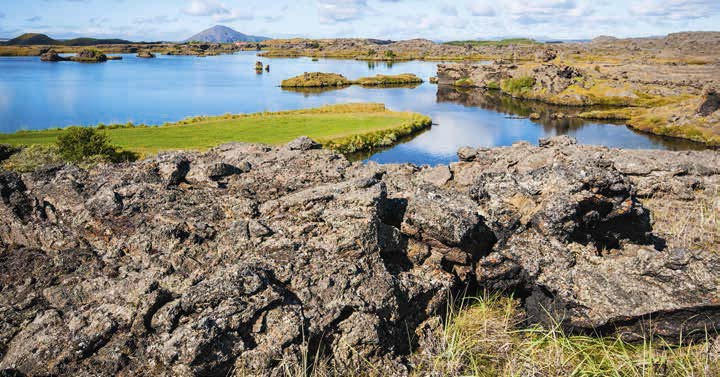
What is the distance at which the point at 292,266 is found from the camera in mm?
8391

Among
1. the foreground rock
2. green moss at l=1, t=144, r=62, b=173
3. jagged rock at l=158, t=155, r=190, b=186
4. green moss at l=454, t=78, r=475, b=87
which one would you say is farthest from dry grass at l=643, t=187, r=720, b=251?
green moss at l=454, t=78, r=475, b=87

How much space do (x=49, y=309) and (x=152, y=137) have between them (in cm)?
5816

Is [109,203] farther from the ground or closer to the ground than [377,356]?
farther from the ground

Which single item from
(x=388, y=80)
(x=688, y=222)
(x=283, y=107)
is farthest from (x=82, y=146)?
(x=388, y=80)

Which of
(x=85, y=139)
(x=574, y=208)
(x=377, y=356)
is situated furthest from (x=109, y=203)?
(x=85, y=139)

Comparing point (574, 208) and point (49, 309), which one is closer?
point (49, 309)

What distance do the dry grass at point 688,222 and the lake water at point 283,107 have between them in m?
42.2

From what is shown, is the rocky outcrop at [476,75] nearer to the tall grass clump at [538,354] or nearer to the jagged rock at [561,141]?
the jagged rock at [561,141]

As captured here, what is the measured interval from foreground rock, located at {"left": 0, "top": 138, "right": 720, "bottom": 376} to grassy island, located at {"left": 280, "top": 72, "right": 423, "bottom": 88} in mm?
140983

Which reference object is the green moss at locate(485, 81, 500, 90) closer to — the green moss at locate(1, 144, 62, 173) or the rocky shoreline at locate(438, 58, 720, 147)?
the rocky shoreline at locate(438, 58, 720, 147)

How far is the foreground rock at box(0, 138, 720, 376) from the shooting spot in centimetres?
708

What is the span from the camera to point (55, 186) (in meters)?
11.1

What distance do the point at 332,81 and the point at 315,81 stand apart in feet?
26.3

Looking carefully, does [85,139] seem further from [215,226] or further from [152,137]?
[215,226]
